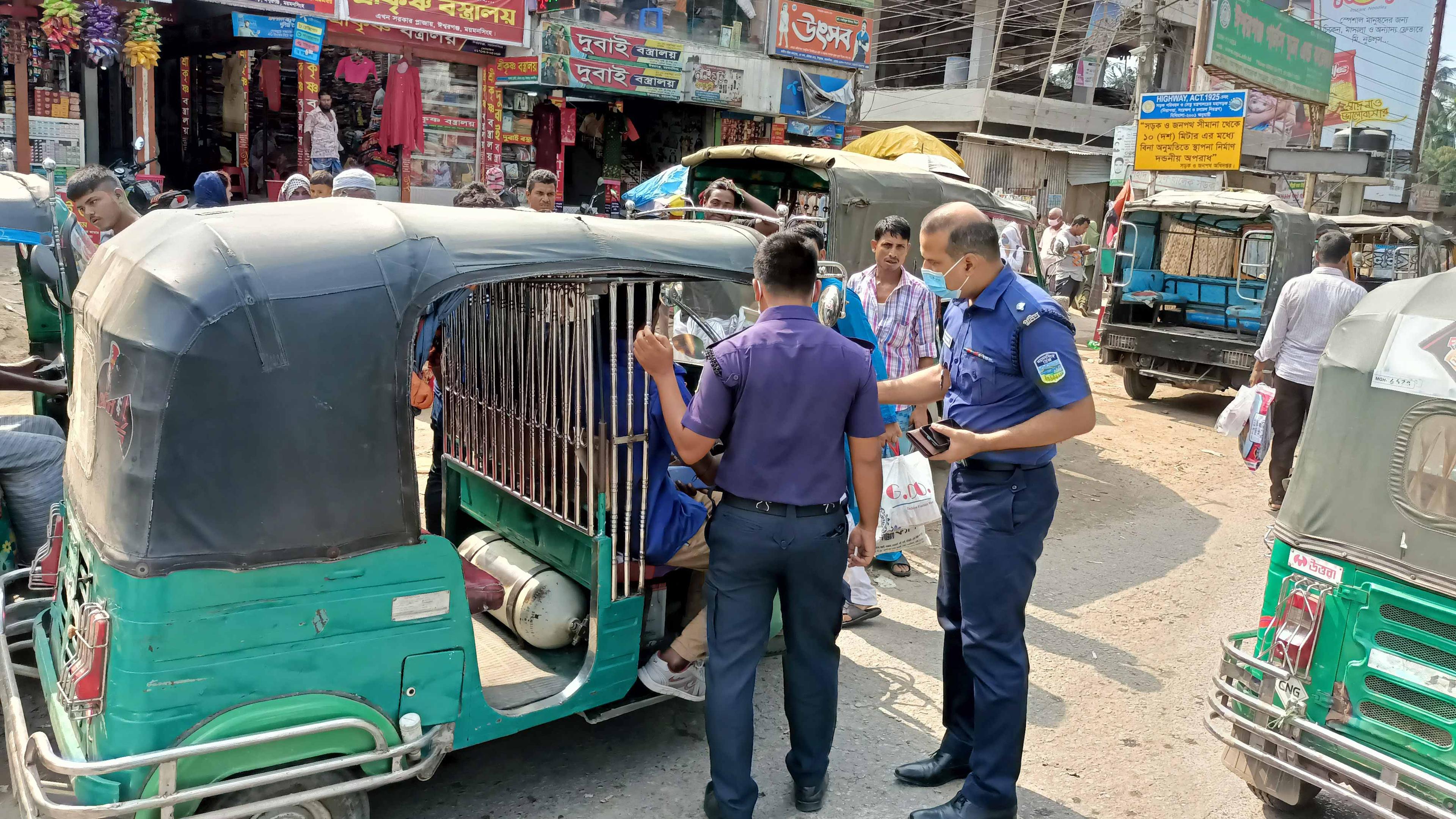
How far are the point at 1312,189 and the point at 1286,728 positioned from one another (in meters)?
17.6

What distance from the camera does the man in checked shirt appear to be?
245 inches

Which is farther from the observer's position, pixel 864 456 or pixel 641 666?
pixel 641 666

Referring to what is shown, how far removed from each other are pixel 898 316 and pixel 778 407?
10.1 ft

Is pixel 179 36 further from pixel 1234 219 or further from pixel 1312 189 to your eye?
pixel 1312 189

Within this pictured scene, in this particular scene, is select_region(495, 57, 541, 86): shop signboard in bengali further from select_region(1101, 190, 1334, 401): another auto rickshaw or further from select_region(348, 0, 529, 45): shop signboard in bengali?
select_region(1101, 190, 1334, 401): another auto rickshaw

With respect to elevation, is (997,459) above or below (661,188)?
below

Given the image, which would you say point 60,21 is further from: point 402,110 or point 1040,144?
point 1040,144

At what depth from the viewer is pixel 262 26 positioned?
12.6m

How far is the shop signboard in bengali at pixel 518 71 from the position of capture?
15.9 m

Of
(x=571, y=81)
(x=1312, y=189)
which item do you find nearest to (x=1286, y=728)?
(x=571, y=81)

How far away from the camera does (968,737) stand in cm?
393

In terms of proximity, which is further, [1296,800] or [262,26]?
[262,26]

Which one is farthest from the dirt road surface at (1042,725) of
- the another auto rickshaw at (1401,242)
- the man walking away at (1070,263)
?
the man walking away at (1070,263)

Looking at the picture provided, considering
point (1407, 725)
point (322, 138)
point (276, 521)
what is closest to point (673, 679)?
point (276, 521)
